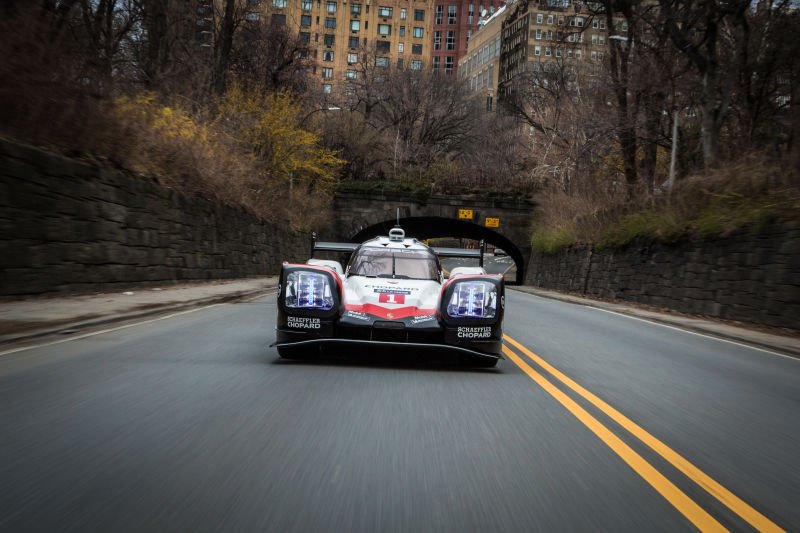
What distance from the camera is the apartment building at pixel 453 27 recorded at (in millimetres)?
138250

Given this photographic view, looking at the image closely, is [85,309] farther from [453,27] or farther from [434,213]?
[453,27]

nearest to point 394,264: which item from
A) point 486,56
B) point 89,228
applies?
point 89,228

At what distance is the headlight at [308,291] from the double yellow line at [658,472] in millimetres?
2244

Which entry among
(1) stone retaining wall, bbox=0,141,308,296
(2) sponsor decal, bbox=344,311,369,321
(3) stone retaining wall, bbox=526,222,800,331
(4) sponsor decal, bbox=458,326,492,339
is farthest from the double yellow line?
(3) stone retaining wall, bbox=526,222,800,331

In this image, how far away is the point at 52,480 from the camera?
3.58 metres

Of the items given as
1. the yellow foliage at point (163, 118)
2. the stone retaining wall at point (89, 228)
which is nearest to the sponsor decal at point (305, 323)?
the stone retaining wall at point (89, 228)

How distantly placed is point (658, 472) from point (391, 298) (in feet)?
12.9

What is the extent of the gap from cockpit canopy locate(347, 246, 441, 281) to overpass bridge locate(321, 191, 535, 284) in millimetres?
41688

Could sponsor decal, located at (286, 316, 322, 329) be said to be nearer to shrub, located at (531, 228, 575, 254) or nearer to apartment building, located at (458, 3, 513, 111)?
shrub, located at (531, 228, 575, 254)

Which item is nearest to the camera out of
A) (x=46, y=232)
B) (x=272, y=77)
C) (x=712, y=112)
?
(x=46, y=232)

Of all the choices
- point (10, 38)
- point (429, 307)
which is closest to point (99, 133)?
point (10, 38)

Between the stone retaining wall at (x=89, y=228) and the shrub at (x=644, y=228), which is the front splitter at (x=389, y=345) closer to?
the stone retaining wall at (x=89, y=228)

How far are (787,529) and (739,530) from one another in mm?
237

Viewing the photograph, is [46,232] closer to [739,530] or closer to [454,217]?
[739,530]
